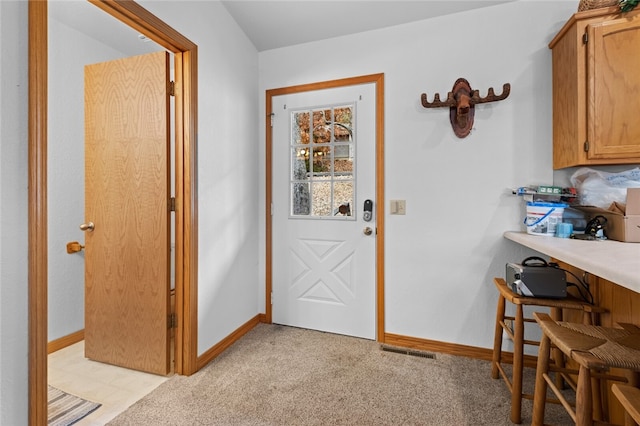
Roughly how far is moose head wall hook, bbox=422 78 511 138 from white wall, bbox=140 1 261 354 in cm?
148

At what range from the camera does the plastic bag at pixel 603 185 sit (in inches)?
68.1

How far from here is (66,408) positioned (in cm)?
162

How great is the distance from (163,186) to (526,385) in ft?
8.43

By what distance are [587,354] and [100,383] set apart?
2.47m

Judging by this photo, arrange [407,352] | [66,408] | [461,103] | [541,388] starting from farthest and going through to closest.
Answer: [407,352] → [461,103] → [66,408] → [541,388]

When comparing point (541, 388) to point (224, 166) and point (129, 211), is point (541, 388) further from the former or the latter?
point (129, 211)

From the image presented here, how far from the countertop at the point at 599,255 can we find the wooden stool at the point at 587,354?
242mm

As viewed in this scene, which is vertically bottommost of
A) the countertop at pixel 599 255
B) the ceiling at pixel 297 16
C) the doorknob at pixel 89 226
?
the countertop at pixel 599 255

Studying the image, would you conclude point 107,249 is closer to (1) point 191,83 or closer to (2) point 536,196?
(1) point 191,83

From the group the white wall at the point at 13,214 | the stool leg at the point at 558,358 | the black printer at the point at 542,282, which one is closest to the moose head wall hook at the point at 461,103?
the black printer at the point at 542,282

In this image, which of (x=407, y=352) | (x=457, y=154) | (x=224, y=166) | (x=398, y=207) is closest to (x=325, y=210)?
(x=398, y=207)

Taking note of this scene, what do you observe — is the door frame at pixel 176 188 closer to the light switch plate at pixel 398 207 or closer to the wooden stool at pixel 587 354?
the light switch plate at pixel 398 207

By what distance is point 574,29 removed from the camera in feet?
5.68

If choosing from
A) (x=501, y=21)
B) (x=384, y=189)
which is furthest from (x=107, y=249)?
(x=501, y=21)
